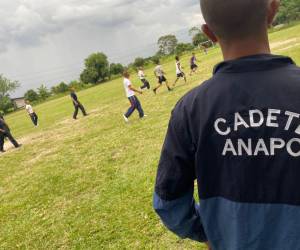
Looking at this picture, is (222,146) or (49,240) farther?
(49,240)

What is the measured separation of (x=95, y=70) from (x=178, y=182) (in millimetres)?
89302

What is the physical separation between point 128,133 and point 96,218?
6485 millimetres

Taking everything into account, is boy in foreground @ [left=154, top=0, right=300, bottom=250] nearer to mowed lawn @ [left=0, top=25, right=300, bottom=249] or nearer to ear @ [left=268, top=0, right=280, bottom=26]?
ear @ [left=268, top=0, right=280, bottom=26]

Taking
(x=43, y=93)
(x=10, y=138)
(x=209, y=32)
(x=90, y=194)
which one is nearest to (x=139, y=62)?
(x=43, y=93)

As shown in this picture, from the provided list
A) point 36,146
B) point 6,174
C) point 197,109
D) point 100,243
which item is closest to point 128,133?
point 6,174

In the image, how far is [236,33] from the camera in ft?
5.47

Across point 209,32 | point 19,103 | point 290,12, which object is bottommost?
point 19,103

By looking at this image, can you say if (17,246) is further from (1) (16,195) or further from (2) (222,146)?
(2) (222,146)

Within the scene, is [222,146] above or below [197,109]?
below

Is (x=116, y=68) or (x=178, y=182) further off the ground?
(x=178, y=182)

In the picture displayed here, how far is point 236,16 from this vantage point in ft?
5.29

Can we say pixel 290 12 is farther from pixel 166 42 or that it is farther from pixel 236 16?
pixel 236 16

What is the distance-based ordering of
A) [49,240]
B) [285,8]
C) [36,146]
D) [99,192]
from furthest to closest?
[285,8] → [36,146] → [99,192] → [49,240]

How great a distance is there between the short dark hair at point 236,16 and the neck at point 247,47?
28 millimetres
